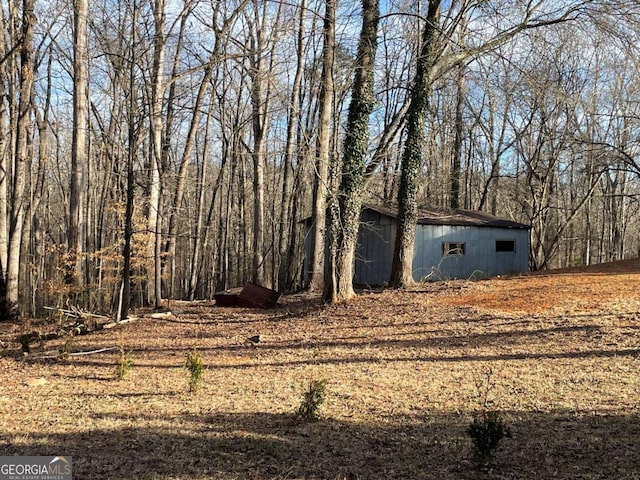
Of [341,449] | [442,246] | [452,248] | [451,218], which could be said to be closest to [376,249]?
[442,246]

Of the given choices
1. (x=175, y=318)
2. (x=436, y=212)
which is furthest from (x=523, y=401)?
(x=436, y=212)

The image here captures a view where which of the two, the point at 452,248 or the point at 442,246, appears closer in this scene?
the point at 442,246

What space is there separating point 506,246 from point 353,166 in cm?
1098

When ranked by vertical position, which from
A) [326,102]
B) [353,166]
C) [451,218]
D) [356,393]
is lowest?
[356,393]

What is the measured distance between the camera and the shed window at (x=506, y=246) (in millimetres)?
20359

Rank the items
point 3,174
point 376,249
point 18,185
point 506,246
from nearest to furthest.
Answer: point 3,174 → point 18,185 → point 376,249 → point 506,246

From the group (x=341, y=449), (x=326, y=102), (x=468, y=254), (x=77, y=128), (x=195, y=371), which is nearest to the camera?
(x=341, y=449)

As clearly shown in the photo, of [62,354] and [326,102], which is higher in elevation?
[326,102]

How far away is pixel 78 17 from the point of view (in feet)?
39.5

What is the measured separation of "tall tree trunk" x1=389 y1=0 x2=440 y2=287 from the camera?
13.4m

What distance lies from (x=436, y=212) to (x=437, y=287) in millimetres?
7648

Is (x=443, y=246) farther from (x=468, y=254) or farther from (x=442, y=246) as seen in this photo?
(x=468, y=254)

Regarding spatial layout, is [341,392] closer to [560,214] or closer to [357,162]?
[357,162]

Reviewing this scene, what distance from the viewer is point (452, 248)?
19.2 meters
